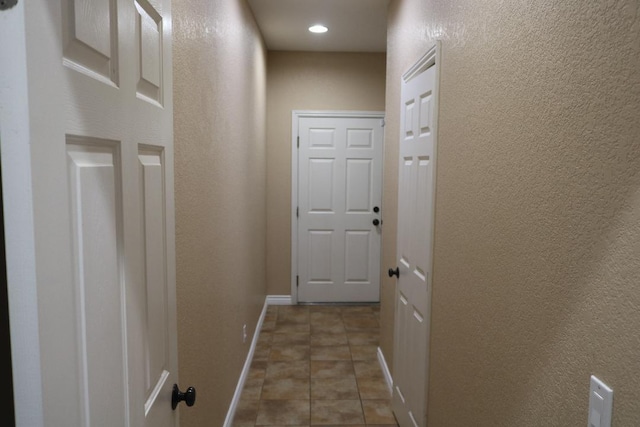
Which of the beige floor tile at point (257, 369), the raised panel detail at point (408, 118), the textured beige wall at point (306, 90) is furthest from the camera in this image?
the textured beige wall at point (306, 90)

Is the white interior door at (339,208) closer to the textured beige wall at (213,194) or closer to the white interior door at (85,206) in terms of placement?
the textured beige wall at (213,194)

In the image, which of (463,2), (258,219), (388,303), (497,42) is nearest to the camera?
(497,42)

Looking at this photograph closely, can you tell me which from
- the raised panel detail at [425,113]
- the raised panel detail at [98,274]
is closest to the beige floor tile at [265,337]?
the raised panel detail at [425,113]

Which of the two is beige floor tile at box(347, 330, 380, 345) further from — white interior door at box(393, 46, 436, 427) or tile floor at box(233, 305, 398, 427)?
white interior door at box(393, 46, 436, 427)

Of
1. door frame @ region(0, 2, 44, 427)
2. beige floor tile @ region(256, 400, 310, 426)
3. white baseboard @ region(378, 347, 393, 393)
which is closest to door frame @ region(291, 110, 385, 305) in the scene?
white baseboard @ region(378, 347, 393, 393)

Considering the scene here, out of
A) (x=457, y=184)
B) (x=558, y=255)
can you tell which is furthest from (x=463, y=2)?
(x=558, y=255)

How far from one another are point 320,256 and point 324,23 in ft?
7.96

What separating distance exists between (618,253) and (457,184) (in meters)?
0.96

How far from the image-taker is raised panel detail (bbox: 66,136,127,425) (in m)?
0.66

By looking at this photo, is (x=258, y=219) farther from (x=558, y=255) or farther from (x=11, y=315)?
(x=11, y=315)

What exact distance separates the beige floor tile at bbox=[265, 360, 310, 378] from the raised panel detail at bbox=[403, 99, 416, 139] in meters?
1.95

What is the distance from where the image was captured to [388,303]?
3.26 metres

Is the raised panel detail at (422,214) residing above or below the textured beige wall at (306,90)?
below

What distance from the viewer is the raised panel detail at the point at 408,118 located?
2496 mm
